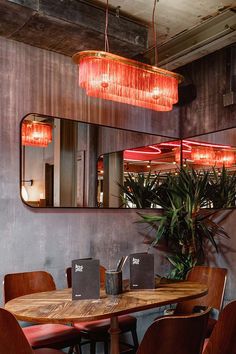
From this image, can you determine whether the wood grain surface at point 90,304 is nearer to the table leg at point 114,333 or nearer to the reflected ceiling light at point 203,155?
the table leg at point 114,333

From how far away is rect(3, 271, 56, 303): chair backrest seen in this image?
3.09 metres

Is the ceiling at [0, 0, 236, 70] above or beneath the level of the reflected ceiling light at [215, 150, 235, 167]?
above

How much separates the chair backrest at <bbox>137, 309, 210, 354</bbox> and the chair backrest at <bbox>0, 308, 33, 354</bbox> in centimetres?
60

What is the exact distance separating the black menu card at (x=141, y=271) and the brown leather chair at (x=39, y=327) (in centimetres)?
62

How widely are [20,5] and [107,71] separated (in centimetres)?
107

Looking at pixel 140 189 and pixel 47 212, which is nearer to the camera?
A: pixel 47 212

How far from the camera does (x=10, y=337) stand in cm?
196

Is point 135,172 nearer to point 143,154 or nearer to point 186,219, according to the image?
point 143,154

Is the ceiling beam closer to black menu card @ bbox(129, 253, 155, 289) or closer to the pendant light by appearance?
the pendant light

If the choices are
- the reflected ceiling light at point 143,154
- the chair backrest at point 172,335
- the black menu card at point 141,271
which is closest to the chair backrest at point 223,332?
the chair backrest at point 172,335

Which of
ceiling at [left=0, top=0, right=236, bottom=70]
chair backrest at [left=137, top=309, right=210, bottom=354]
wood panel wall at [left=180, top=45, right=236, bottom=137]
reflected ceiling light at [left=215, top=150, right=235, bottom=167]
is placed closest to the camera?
chair backrest at [left=137, top=309, right=210, bottom=354]

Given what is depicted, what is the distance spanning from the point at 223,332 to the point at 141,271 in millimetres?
886

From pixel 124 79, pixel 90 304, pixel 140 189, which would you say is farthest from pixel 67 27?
pixel 90 304

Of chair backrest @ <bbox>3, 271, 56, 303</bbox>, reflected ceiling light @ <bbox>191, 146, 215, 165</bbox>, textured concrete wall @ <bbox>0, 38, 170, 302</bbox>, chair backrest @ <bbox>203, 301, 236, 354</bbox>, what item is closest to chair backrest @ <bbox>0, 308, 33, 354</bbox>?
chair backrest @ <bbox>203, 301, 236, 354</bbox>
